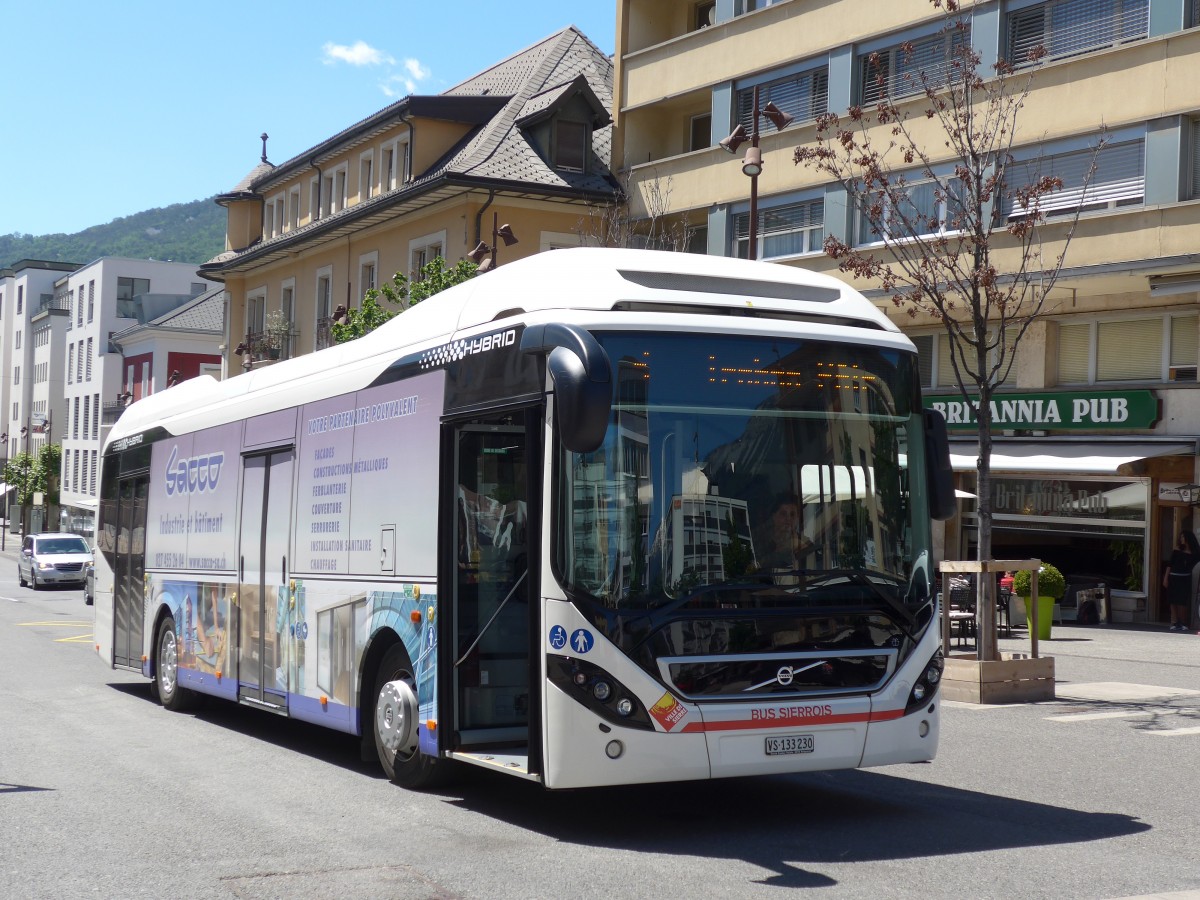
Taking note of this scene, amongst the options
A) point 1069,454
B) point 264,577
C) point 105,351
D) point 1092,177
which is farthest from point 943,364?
point 105,351

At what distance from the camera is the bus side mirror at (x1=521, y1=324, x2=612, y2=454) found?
734 centimetres

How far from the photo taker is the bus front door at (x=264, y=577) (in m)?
12.0

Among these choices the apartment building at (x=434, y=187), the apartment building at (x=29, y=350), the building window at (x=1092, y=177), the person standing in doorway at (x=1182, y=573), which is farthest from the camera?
the apartment building at (x=29, y=350)

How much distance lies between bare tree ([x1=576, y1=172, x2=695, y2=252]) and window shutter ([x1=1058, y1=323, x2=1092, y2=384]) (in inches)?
351

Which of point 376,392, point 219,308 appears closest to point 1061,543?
point 376,392

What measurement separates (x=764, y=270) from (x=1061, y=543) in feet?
69.3

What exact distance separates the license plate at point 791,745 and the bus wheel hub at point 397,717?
2.56 metres

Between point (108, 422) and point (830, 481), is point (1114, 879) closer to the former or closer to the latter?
point (830, 481)

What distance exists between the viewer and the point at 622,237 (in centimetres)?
3425

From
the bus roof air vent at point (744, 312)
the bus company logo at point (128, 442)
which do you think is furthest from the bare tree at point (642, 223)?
the bus roof air vent at point (744, 312)

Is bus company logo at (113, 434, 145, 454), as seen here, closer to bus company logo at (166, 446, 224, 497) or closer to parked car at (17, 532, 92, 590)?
bus company logo at (166, 446, 224, 497)

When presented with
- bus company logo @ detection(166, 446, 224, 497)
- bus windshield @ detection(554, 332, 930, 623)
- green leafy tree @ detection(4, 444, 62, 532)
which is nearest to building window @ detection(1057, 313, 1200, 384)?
bus company logo @ detection(166, 446, 224, 497)

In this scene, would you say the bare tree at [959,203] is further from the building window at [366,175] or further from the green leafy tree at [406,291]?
the building window at [366,175]

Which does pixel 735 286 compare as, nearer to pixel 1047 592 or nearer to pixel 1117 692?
pixel 1117 692
